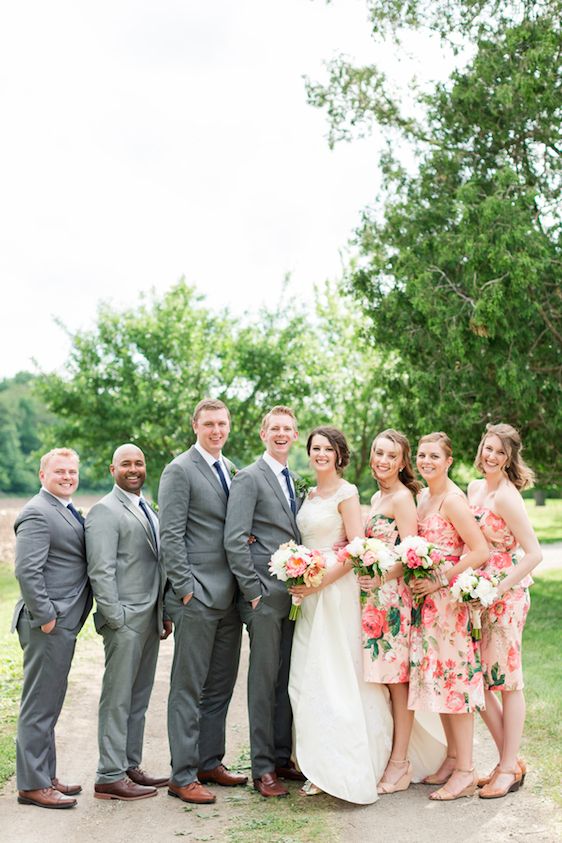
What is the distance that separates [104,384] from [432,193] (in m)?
17.1

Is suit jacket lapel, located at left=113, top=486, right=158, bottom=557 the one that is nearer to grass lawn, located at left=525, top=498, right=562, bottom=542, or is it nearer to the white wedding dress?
the white wedding dress

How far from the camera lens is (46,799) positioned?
6.11m

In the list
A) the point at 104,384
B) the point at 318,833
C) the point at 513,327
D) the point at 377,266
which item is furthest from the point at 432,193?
the point at 104,384

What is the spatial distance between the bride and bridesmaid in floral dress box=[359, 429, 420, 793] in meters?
0.08

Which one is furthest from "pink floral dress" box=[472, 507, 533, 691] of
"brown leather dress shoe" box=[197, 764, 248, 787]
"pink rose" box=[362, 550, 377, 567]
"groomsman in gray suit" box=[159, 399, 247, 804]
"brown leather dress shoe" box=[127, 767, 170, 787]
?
"brown leather dress shoe" box=[127, 767, 170, 787]

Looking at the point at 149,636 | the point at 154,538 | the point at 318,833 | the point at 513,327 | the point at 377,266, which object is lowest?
the point at 318,833

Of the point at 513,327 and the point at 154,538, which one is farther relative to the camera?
the point at 513,327

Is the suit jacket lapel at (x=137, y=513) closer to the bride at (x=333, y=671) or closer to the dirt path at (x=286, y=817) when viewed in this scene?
the bride at (x=333, y=671)

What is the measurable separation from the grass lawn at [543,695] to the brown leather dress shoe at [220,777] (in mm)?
2107

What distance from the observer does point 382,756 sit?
638 centimetres

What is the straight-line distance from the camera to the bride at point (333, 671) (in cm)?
613

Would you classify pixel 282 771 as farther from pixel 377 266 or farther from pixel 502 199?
pixel 377 266

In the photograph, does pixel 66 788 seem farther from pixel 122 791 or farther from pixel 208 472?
pixel 208 472

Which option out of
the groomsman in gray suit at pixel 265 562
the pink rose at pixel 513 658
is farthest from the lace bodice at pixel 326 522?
A: the pink rose at pixel 513 658
